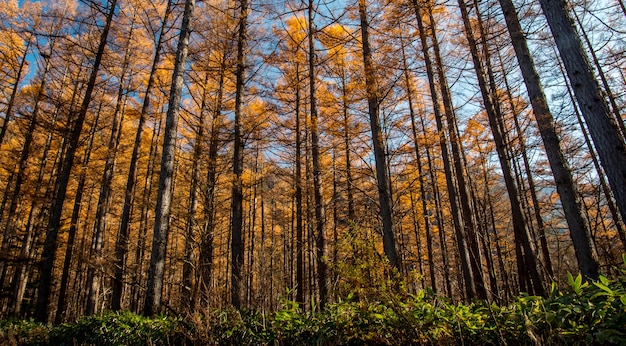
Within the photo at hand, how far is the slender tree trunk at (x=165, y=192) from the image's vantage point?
5.12 meters

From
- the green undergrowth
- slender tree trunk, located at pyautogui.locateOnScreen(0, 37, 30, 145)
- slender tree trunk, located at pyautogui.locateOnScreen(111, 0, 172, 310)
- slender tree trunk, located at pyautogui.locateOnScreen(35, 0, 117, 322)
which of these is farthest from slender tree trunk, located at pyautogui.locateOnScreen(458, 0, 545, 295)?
slender tree trunk, located at pyautogui.locateOnScreen(0, 37, 30, 145)

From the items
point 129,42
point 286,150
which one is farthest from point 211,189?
point 129,42

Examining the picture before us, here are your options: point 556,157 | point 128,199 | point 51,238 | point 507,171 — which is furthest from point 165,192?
point 507,171

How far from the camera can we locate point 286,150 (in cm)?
1123

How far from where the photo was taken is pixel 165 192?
565 cm

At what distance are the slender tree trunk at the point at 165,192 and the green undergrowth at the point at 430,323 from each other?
4.10 ft

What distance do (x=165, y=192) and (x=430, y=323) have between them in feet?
16.9

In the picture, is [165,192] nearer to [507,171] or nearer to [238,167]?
[238,167]

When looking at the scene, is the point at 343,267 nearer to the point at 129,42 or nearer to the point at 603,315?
the point at 603,315

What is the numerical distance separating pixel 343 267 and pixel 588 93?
375 cm

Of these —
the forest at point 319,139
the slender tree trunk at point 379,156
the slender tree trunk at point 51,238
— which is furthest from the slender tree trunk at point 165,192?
the slender tree trunk at point 379,156

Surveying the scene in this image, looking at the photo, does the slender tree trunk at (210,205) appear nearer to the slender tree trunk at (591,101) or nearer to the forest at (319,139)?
the forest at (319,139)

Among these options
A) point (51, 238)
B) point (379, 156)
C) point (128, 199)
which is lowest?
point (51, 238)

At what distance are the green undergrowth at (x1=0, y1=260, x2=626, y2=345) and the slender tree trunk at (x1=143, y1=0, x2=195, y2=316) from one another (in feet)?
4.10
